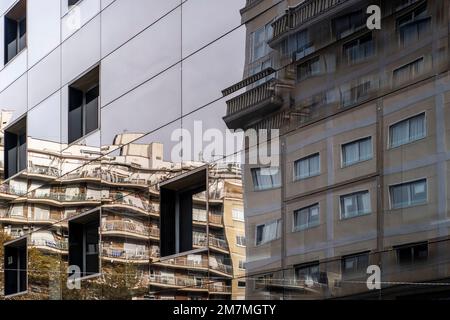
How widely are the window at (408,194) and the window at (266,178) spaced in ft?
8.23

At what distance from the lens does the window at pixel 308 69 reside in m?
14.8

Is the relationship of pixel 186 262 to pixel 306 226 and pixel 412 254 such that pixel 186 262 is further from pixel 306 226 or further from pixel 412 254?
pixel 412 254

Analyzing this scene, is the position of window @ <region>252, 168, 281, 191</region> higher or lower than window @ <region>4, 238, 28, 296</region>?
higher

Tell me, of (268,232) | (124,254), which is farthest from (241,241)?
(124,254)

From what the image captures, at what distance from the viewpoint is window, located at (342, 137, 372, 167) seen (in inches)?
540

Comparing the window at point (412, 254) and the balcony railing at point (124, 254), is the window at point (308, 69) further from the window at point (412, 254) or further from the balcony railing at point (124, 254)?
the balcony railing at point (124, 254)

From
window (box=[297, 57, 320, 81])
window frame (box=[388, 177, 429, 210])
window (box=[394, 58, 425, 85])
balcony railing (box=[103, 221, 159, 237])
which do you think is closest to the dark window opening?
balcony railing (box=[103, 221, 159, 237])

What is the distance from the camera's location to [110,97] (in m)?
21.5

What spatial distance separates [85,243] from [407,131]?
36.3 feet

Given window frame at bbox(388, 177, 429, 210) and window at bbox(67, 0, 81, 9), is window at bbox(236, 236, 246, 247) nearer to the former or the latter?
window frame at bbox(388, 177, 429, 210)

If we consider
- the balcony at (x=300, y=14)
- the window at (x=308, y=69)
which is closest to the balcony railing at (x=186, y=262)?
the window at (x=308, y=69)

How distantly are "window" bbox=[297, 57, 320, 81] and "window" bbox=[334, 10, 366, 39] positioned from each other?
559 mm

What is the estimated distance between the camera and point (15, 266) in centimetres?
2636

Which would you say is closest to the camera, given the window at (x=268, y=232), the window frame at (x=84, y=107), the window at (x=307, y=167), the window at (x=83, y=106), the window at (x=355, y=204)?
the window at (x=355, y=204)
